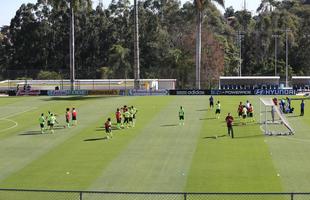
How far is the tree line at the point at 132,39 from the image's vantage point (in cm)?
11025

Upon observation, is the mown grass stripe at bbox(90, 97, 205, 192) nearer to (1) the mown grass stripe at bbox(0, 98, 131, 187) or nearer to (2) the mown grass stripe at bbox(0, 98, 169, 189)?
(2) the mown grass stripe at bbox(0, 98, 169, 189)

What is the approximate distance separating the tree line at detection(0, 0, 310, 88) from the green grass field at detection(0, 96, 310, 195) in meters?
59.0

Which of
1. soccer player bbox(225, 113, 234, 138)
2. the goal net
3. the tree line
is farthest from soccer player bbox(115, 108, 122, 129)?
the tree line

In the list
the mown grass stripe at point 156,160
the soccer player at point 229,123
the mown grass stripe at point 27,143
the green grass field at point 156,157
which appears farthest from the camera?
the soccer player at point 229,123

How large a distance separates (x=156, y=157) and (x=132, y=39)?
272 feet

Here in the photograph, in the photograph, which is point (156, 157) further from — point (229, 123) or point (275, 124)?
point (275, 124)

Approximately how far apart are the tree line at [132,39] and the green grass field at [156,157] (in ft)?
193

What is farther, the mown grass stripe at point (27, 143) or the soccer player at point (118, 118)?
the soccer player at point (118, 118)

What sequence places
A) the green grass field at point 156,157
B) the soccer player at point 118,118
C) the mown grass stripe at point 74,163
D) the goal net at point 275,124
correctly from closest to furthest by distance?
the green grass field at point 156,157 → the mown grass stripe at point 74,163 → the goal net at point 275,124 → the soccer player at point 118,118

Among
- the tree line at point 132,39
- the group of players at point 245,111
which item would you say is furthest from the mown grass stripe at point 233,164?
the tree line at point 132,39

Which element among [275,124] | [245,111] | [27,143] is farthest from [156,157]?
[245,111]

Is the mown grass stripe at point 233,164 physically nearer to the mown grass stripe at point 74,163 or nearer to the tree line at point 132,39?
the mown grass stripe at point 74,163

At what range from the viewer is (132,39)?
11394cm

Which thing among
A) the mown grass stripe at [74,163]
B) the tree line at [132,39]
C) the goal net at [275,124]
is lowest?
the mown grass stripe at [74,163]
